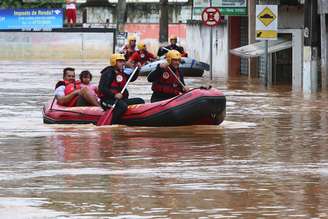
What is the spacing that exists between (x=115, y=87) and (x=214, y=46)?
27.5m

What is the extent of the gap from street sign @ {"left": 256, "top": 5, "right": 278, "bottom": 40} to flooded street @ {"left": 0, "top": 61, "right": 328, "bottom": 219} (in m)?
10.00

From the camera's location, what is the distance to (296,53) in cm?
3541

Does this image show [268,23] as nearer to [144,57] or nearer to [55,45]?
[144,57]

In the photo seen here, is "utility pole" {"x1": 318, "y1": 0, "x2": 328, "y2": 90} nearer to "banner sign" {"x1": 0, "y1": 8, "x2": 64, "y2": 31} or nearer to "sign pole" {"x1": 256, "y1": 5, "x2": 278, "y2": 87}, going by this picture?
"sign pole" {"x1": 256, "y1": 5, "x2": 278, "y2": 87}

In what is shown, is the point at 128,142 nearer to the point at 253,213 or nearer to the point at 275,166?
the point at 275,166

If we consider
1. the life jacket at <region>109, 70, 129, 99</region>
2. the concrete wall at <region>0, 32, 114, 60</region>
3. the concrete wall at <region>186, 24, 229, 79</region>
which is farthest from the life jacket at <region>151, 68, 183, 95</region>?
the concrete wall at <region>0, 32, 114, 60</region>

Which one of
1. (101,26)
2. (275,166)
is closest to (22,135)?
(275,166)

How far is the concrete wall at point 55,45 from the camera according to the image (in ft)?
201

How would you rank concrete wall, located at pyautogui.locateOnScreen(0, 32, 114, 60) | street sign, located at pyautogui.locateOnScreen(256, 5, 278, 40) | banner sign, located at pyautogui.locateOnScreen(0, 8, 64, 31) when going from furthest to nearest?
banner sign, located at pyautogui.locateOnScreen(0, 8, 64, 31)
concrete wall, located at pyautogui.locateOnScreen(0, 32, 114, 60)
street sign, located at pyautogui.locateOnScreen(256, 5, 278, 40)

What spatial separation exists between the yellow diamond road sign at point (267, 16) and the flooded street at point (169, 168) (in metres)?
10.2

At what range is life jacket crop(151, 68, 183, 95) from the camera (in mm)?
21312

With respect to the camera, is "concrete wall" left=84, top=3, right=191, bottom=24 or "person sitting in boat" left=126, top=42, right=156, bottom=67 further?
"concrete wall" left=84, top=3, right=191, bottom=24

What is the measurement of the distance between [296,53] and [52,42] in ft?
91.8

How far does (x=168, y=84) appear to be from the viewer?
21.4 meters
